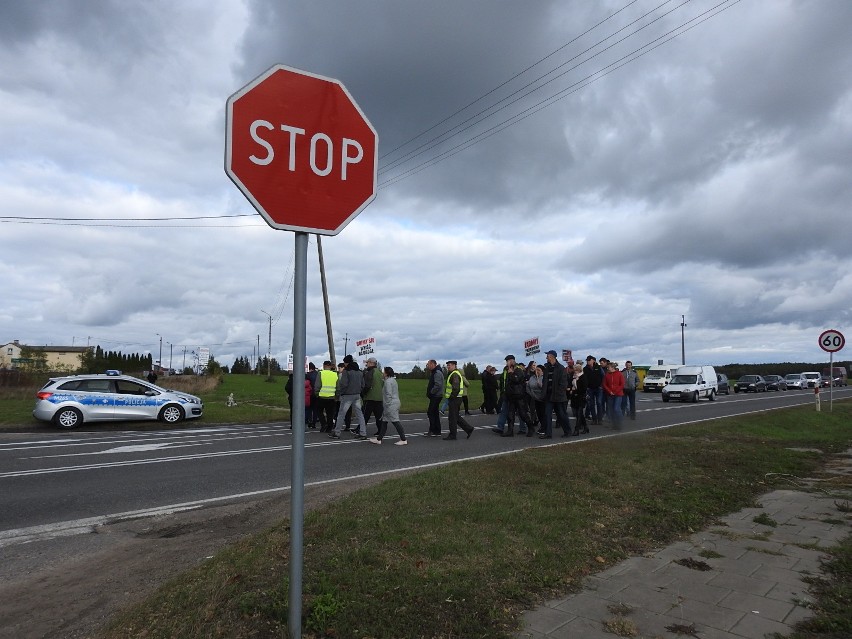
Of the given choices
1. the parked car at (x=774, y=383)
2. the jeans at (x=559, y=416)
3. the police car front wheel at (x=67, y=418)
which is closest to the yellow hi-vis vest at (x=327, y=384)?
the jeans at (x=559, y=416)

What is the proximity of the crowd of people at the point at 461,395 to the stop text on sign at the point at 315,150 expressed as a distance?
32.8ft

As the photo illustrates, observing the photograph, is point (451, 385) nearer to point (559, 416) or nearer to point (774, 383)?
point (559, 416)

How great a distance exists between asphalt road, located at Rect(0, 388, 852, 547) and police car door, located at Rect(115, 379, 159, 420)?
1332 mm

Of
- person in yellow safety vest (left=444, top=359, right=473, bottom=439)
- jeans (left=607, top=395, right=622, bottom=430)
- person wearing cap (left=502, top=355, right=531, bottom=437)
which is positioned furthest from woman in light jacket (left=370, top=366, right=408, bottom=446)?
jeans (left=607, top=395, right=622, bottom=430)

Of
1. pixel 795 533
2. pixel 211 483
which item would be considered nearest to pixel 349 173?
pixel 795 533

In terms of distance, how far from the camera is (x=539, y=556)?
4.46 meters

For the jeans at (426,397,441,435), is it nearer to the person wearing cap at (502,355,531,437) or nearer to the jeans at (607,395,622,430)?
the person wearing cap at (502,355,531,437)

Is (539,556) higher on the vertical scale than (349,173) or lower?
lower

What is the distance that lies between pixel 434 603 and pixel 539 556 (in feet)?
3.81

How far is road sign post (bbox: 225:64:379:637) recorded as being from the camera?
105 inches

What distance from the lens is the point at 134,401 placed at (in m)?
18.2

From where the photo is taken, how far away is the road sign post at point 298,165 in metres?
2.68

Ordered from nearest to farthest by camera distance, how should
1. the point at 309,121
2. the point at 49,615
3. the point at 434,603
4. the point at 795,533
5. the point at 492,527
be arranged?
the point at 309,121
the point at 434,603
the point at 49,615
the point at 492,527
the point at 795,533

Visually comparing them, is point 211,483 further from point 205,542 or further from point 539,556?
point 539,556
